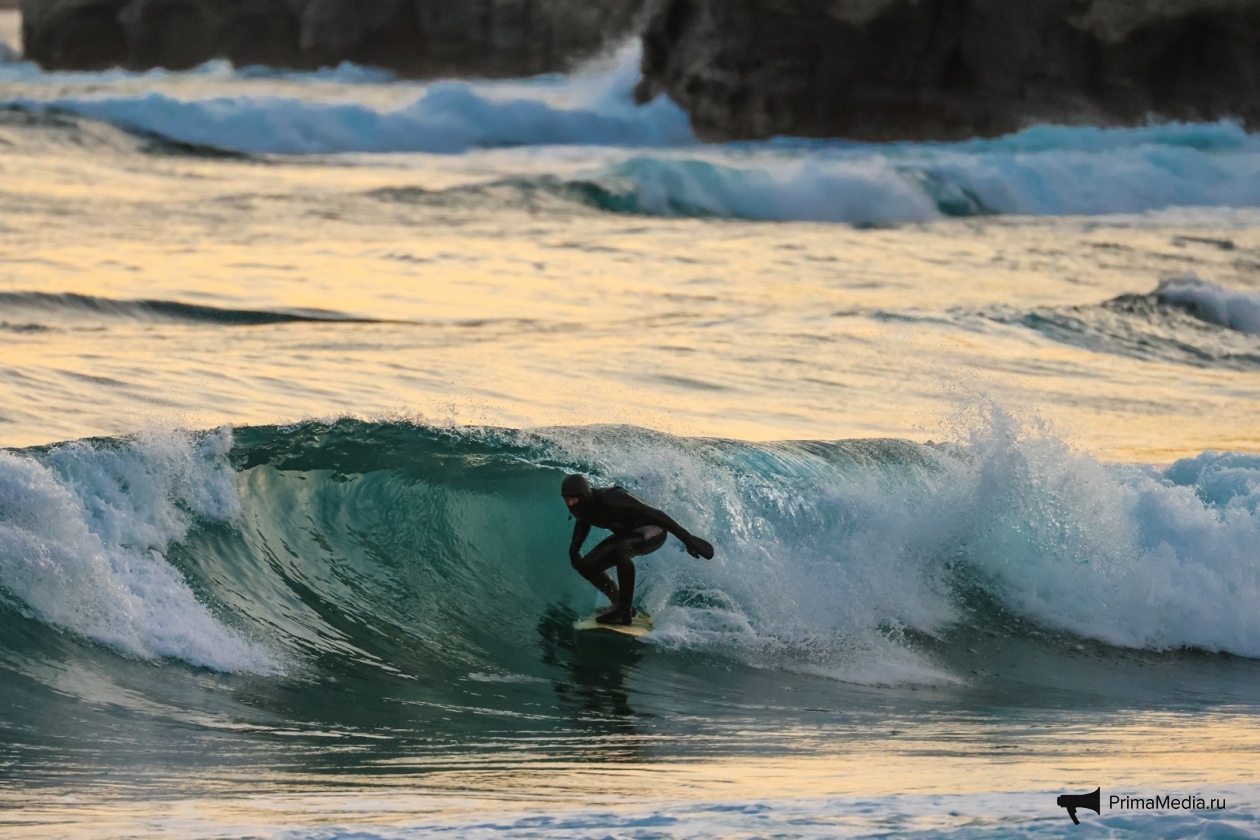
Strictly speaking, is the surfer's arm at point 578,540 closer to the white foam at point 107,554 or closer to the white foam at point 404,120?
the white foam at point 107,554

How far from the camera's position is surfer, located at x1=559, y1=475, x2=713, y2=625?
720 centimetres

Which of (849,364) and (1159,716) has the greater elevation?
(849,364)

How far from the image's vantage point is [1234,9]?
3406cm

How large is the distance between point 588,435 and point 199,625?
115 inches

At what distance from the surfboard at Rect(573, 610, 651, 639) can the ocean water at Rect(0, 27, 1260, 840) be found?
0.24 ft

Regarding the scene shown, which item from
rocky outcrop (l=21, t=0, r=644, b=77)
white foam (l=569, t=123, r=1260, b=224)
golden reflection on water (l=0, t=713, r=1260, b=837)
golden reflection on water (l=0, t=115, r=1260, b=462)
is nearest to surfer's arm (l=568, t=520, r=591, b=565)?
golden reflection on water (l=0, t=713, r=1260, b=837)

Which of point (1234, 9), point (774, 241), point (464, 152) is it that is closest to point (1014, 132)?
point (1234, 9)

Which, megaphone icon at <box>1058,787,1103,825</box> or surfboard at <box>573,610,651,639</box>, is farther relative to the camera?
surfboard at <box>573,610,651,639</box>

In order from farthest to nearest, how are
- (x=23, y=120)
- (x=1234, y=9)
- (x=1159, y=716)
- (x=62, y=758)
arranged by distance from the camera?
Result: (x=1234, y=9) < (x=23, y=120) < (x=1159, y=716) < (x=62, y=758)

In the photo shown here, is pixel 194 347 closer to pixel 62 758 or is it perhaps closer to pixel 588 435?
pixel 588 435

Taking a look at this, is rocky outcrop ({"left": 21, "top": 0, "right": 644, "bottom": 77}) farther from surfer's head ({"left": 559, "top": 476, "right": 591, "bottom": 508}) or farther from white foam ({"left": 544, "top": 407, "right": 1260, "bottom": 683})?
surfer's head ({"left": 559, "top": 476, "right": 591, "bottom": 508})

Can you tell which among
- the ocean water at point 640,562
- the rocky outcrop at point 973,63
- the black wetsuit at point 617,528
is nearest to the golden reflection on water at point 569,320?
the ocean water at point 640,562

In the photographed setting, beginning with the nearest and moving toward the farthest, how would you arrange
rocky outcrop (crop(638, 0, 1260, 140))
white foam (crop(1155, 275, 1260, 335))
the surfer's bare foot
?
1. the surfer's bare foot
2. white foam (crop(1155, 275, 1260, 335))
3. rocky outcrop (crop(638, 0, 1260, 140))

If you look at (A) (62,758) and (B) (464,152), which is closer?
(A) (62,758)
